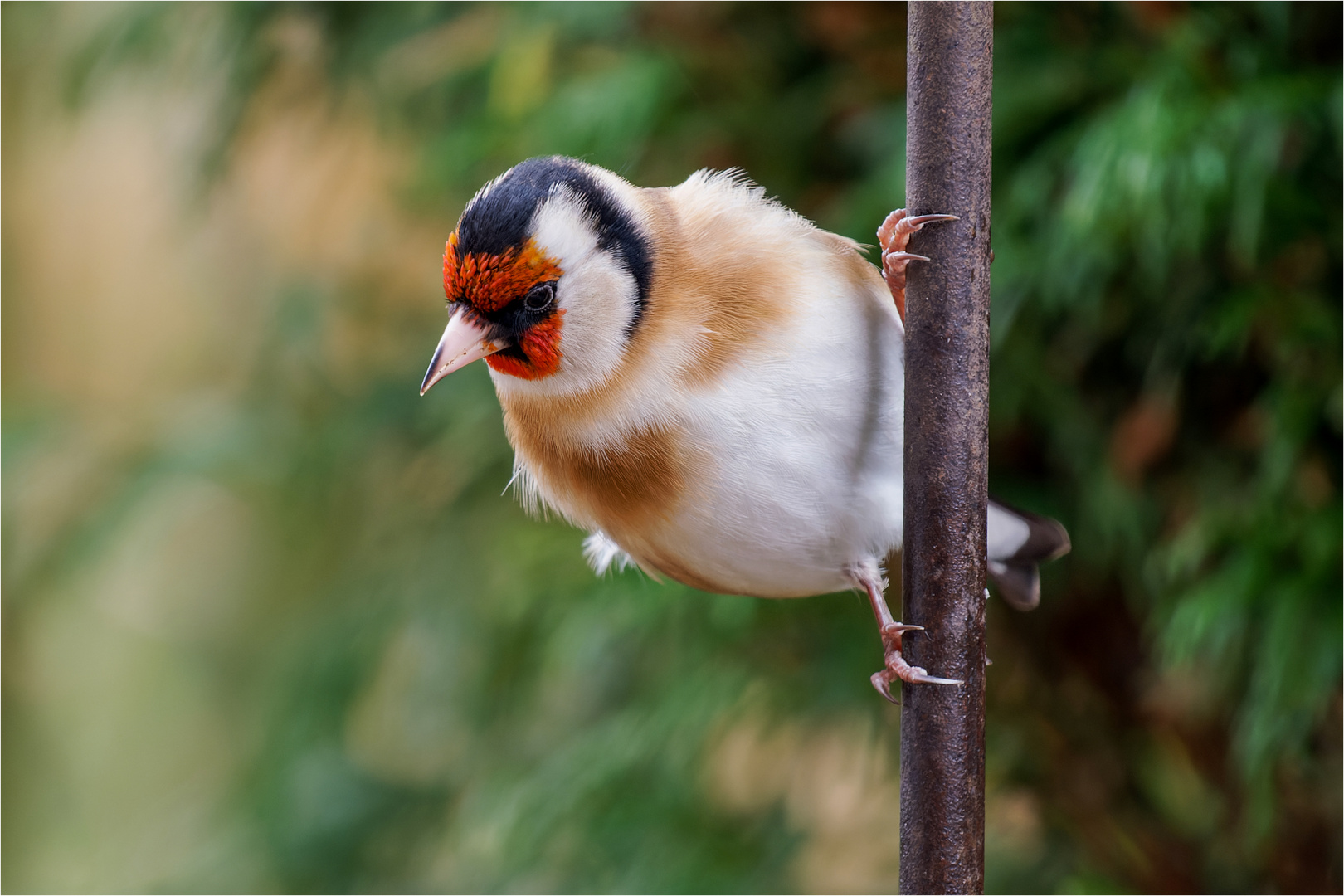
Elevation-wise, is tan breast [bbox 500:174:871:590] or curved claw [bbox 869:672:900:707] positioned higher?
tan breast [bbox 500:174:871:590]

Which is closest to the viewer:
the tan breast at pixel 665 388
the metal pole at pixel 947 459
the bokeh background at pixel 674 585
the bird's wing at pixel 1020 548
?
the metal pole at pixel 947 459

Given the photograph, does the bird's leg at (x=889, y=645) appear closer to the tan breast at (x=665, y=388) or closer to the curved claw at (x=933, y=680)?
the curved claw at (x=933, y=680)

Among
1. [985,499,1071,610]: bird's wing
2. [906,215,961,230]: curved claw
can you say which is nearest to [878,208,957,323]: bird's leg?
[906,215,961,230]: curved claw

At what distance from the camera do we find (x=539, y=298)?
787mm

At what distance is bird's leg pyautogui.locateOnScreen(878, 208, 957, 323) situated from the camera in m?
0.72

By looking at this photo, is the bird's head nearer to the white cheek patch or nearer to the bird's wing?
the white cheek patch

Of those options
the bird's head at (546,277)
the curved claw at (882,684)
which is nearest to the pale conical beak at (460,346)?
the bird's head at (546,277)

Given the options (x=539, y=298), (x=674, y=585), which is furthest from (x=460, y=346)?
(x=674, y=585)

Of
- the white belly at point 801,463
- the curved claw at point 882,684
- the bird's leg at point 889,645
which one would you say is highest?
the white belly at point 801,463

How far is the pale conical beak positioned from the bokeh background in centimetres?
61

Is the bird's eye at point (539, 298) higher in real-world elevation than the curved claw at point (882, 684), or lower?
higher

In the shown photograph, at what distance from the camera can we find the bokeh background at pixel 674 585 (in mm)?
1229

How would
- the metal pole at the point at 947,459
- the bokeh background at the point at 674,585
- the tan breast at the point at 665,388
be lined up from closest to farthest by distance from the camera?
the metal pole at the point at 947,459 → the tan breast at the point at 665,388 → the bokeh background at the point at 674,585

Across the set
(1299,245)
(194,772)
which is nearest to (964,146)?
(1299,245)
